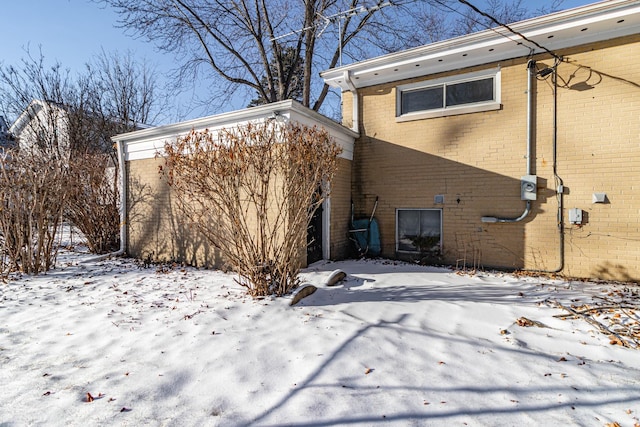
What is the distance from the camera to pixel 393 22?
12969 mm

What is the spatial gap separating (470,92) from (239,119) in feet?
16.8

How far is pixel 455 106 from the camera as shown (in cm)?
718

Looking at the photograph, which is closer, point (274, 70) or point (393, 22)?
point (393, 22)

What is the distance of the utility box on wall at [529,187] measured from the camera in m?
6.32

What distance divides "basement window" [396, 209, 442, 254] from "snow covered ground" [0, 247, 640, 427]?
2302mm

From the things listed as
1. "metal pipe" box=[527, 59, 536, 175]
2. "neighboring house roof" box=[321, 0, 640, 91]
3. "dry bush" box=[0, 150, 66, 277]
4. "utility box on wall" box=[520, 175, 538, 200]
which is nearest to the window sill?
"metal pipe" box=[527, 59, 536, 175]

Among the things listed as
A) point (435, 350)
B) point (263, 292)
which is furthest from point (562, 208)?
point (263, 292)

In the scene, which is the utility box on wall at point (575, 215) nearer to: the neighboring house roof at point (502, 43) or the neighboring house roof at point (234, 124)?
the neighboring house roof at point (502, 43)

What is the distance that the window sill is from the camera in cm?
680

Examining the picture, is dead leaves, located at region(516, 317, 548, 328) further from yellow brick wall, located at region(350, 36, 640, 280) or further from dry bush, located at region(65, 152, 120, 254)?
dry bush, located at region(65, 152, 120, 254)

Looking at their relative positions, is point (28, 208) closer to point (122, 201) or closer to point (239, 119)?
point (122, 201)

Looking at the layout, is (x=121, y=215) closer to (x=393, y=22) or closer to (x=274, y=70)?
(x=274, y=70)

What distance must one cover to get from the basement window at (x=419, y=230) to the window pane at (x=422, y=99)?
2451 mm

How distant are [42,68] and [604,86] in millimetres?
18976
